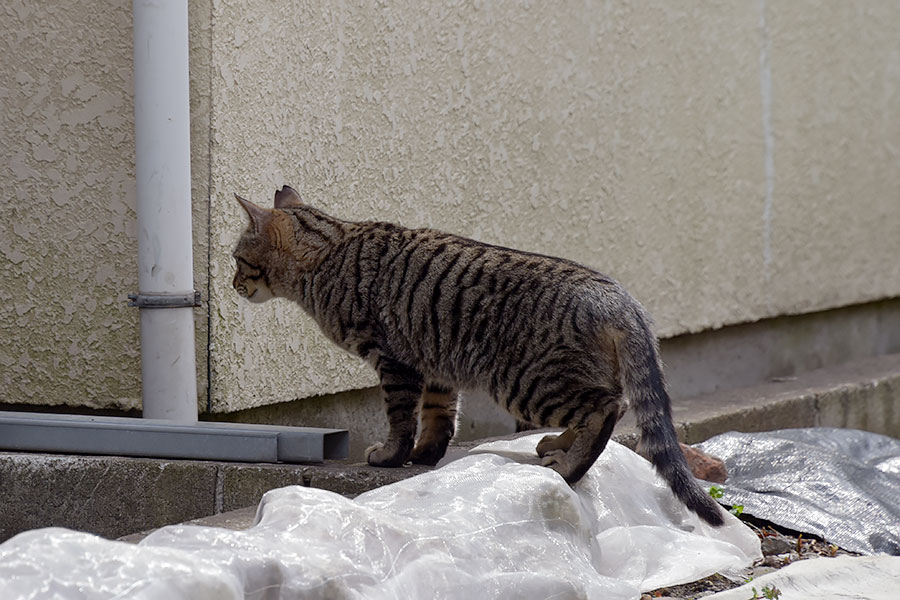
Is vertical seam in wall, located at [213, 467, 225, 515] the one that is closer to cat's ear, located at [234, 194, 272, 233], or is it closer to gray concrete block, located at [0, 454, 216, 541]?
gray concrete block, located at [0, 454, 216, 541]

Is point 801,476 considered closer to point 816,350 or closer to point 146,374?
point 146,374

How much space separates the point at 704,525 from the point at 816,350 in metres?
4.29

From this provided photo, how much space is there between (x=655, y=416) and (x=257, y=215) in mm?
1531

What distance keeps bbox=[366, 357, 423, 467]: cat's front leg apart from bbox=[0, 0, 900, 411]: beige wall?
777mm

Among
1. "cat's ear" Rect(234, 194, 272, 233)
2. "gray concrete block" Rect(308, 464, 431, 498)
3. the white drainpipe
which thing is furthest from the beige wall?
Result: "gray concrete block" Rect(308, 464, 431, 498)

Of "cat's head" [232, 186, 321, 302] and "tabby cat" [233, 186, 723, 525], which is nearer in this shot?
"tabby cat" [233, 186, 723, 525]

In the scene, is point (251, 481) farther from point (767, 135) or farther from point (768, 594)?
point (767, 135)

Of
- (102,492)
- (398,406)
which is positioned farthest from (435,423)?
(102,492)

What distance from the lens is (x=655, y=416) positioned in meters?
A: 3.40

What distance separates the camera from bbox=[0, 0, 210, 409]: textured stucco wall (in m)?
4.33

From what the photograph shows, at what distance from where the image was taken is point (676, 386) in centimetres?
639

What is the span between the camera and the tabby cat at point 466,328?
3.47 m

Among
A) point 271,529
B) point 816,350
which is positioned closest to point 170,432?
point 271,529

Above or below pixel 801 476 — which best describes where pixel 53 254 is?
above
